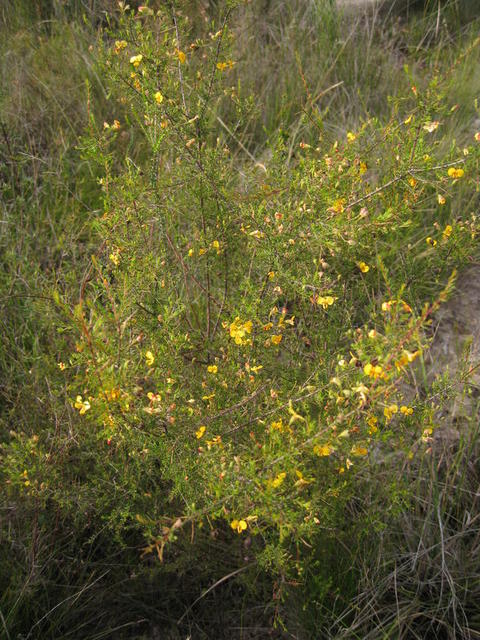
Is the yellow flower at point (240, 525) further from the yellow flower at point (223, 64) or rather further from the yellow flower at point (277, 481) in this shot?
the yellow flower at point (223, 64)

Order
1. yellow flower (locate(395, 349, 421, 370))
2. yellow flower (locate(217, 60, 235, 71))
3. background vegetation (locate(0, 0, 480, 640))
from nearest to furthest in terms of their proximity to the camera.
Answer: yellow flower (locate(395, 349, 421, 370)), background vegetation (locate(0, 0, 480, 640)), yellow flower (locate(217, 60, 235, 71))

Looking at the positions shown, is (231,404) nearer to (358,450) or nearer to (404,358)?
(358,450)

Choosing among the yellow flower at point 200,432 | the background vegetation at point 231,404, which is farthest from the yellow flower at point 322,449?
the yellow flower at point 200,432

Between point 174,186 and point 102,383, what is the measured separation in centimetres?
63

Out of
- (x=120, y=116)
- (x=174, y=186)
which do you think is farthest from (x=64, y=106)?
(x=174, y=186)

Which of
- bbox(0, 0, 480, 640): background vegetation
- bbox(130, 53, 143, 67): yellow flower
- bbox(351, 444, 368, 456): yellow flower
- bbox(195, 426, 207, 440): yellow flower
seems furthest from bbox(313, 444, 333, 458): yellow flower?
bbox(130, 53, 143, 67): yellow flower

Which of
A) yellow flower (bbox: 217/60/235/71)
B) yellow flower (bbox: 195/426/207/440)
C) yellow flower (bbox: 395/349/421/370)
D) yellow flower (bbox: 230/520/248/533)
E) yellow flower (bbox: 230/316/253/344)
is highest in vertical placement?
yellow flower (bbox: 217/60/235/71)

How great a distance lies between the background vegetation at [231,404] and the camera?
1300 millimetres

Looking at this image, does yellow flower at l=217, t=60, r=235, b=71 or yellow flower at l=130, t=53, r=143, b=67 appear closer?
yellow flower at l=130, t=53, r=143, b=67

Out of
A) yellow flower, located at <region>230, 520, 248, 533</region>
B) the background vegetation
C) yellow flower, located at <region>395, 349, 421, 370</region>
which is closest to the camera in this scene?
yellow flower, located at <region>395, 349, 421, 370</region>

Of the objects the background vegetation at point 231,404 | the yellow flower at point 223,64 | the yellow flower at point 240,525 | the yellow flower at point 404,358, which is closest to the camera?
the yellow flower at point 404,358

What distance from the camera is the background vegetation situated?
4.26 feet

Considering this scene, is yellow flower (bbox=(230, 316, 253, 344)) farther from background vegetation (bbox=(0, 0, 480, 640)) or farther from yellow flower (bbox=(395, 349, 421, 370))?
yellow flower (bbox=(395, 349, 421, 370))

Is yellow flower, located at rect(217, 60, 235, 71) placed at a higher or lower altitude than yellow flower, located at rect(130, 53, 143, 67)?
lower
